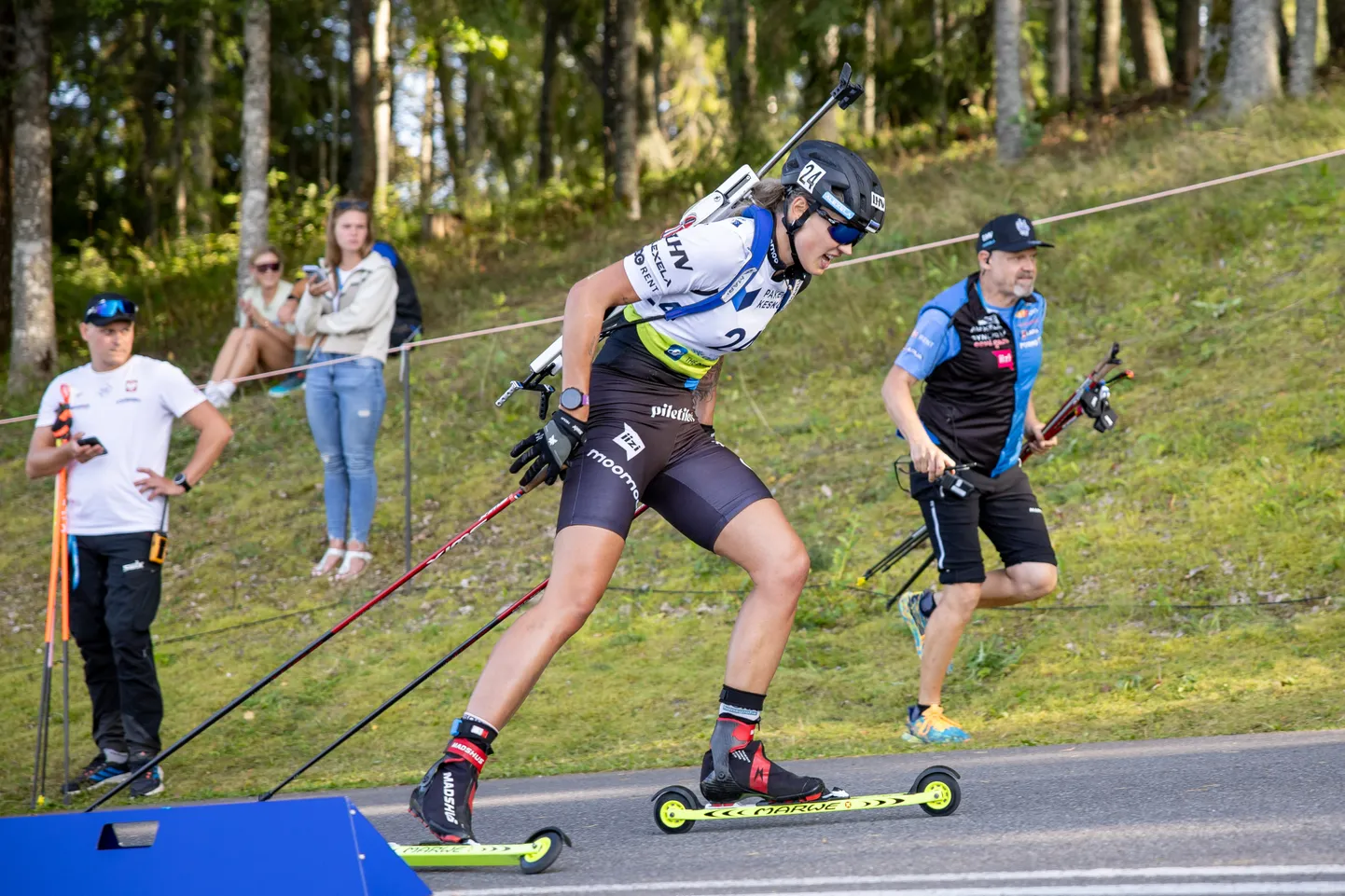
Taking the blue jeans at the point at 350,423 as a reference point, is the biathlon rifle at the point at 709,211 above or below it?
above

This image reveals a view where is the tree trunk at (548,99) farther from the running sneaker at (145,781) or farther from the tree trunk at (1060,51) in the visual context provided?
the running sneaker at (145,781)

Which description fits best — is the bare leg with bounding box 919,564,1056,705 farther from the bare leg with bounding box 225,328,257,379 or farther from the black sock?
the bare leg with bounding box 225,328,257,379

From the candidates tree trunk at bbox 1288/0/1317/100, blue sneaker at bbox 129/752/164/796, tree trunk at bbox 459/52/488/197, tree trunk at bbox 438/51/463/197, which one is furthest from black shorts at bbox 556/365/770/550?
tree trunk at bbox 438/51/463/197

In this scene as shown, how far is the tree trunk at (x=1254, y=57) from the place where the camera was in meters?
15.6

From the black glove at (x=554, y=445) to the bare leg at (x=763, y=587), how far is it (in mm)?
663

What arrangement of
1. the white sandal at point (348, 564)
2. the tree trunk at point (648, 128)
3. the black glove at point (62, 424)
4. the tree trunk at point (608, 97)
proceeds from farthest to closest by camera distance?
1. the tree trunk at point (648, 128)
2. the tree trunk at point (608, 97)
3. the white sandal at point (348, 564)
4. the black glove at point (62, 424)

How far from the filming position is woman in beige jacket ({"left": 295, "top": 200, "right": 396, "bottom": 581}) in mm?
10438

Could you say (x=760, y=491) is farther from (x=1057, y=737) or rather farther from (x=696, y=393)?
(x=1057, y=737)

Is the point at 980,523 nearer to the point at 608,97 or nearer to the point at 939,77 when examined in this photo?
the point at 939,77

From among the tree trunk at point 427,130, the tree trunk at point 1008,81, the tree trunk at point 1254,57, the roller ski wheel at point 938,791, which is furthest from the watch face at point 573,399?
the tree trunk at point 427,130

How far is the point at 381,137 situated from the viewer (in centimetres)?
2678

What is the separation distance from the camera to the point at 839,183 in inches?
192

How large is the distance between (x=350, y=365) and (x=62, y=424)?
2.81 m

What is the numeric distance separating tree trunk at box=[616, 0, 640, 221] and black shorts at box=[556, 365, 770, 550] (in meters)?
15.2
